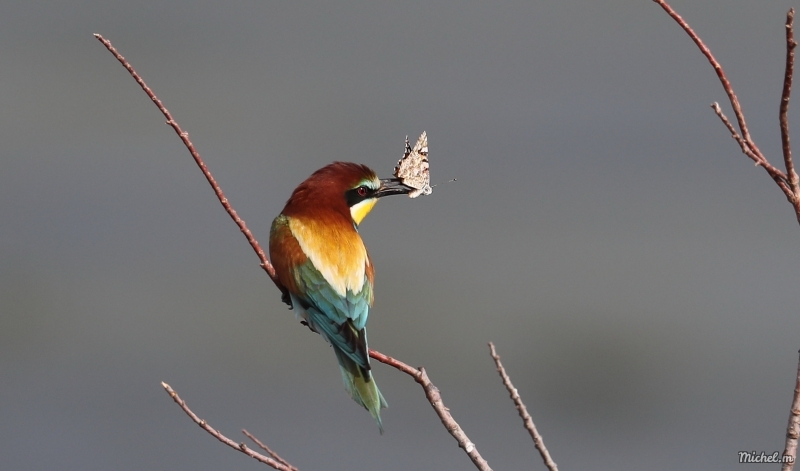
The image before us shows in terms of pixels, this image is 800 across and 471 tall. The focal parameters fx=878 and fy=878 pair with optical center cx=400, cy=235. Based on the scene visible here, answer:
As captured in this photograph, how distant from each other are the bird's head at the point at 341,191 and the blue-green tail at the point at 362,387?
1.29 ft

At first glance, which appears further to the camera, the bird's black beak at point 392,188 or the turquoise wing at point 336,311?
the bird's black beak at point 392,188

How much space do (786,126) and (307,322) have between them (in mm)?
1224

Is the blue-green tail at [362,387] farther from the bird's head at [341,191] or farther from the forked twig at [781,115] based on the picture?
the forked twig at [781,115]

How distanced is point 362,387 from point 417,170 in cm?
57

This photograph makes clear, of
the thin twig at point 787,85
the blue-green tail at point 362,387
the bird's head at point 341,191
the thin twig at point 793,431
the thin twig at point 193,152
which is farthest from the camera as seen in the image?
the bird's head at point 341,191

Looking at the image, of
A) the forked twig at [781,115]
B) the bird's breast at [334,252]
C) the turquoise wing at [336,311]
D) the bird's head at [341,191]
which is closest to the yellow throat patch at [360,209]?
the bird's head at [341,191]

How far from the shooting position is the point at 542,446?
1281 mm

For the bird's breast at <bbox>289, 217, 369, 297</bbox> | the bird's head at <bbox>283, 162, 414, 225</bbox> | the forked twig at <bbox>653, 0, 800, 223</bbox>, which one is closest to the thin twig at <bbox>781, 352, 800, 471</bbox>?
the forked twig at <bbox>653, 0, 800, 223</bbox>

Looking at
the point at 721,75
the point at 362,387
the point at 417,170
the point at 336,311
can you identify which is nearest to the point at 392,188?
the point at 417,170

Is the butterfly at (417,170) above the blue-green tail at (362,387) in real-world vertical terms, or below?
above

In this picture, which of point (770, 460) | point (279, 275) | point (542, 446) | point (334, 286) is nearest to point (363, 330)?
point (334, 286)

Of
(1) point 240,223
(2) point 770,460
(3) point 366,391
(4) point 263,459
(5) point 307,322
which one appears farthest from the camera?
(5) point 307,322

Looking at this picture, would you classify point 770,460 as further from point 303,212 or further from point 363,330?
point 303,212

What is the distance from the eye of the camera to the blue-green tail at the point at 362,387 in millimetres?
1838
